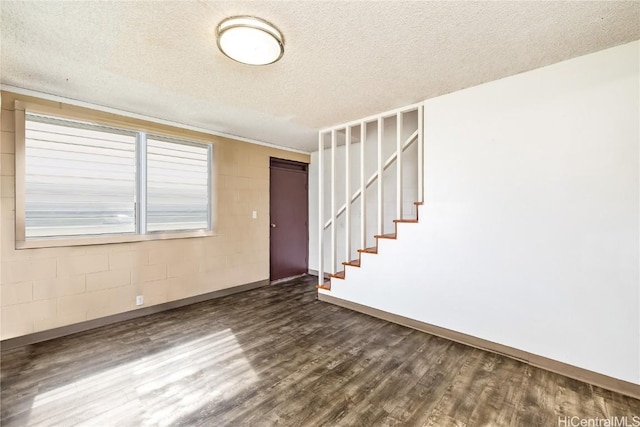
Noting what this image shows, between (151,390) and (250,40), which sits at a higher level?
(250,40)

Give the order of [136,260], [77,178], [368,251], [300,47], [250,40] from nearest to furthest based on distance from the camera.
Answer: [250,40], [300,47], [77,178], [136,260], [368,251]

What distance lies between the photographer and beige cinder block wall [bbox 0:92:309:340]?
8.21 ft

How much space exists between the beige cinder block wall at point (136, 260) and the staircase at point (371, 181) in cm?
112

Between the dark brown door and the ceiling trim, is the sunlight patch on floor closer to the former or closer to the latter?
the dark brown door

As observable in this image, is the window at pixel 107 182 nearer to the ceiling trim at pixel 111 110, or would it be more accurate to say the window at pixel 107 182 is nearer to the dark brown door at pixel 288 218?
the ceiling trim at pixel 111 110

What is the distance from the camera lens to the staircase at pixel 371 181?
3.25 meters

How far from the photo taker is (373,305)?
335cm

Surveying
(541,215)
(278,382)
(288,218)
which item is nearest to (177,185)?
(288,218)

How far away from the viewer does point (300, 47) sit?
195 centimetres

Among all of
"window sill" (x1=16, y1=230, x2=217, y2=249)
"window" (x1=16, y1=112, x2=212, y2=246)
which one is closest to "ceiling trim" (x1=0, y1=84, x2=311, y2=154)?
"window" (x1=16, y1=112, x2=212, y2=246)

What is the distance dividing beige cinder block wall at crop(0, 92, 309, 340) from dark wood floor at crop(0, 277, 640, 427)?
1.06 feet

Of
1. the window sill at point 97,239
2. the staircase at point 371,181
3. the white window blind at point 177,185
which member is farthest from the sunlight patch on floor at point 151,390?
the staircase at point 371,181

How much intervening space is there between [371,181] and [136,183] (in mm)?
2949

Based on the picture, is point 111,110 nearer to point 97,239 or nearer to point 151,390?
point 97,239
